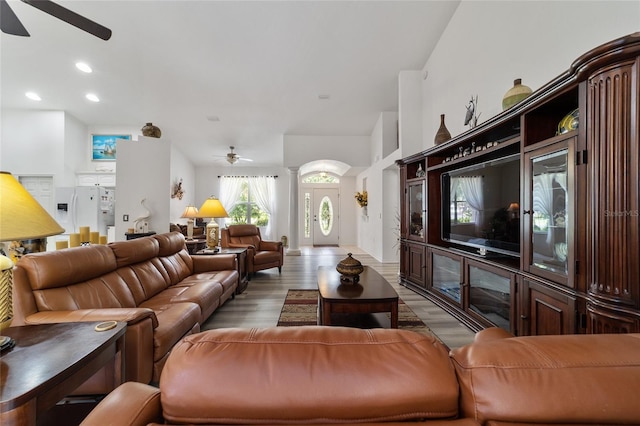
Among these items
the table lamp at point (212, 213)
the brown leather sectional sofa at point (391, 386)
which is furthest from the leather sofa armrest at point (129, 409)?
the table lamp at point (212, 213)

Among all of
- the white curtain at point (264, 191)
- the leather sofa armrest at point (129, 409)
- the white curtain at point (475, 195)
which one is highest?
the white curtain at point (264, 191)

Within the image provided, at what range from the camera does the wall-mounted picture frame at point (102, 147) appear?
6379mm

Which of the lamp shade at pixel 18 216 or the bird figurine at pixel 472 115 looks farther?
the bird figurine at pixel 472 115

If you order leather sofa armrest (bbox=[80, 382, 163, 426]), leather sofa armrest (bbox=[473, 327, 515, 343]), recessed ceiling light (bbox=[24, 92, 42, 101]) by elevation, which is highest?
recessed ceiling light (bbox=[24, 92, 42, 101])

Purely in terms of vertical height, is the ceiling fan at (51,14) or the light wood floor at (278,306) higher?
the ceiling fan at (51,14)

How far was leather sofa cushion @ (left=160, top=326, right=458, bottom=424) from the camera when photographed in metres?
0.52

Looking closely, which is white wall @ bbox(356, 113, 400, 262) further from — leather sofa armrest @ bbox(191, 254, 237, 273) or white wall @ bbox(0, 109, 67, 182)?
white wall @ bbox(0, 109, 67, 182)

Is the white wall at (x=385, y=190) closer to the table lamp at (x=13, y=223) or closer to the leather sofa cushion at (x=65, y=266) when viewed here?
the leather sofa cushion at (x=65, y=266)

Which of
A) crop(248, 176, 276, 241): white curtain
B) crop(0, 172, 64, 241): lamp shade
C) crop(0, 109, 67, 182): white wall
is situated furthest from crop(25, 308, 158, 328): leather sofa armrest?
crop(248, 176, 276, 241): white curtain

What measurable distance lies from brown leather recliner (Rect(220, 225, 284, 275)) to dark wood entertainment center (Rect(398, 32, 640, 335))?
2823mm

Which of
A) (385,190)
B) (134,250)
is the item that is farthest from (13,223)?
(385,190)

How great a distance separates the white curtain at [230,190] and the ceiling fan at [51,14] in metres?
6.76

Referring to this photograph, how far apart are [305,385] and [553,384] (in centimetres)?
49

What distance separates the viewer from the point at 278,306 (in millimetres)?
3254
